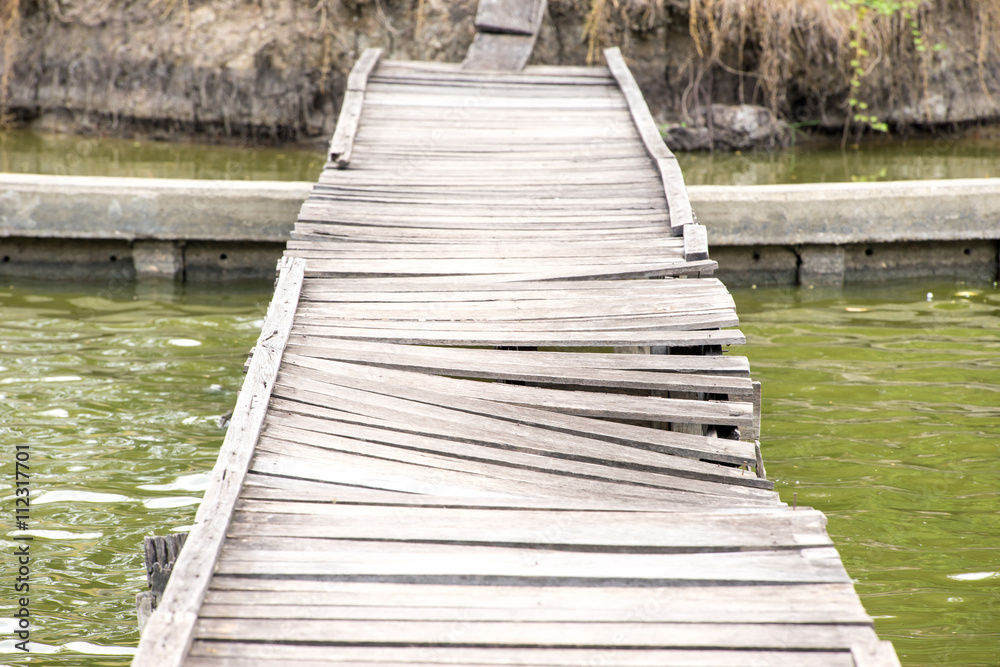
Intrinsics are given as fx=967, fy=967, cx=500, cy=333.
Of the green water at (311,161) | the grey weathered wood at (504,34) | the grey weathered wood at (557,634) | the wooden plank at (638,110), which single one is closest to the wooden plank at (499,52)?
the grey weathered wood at (504,34)

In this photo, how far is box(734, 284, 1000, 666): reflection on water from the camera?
3625mm

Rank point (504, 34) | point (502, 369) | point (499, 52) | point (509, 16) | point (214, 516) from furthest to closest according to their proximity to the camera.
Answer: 1. point (509, 16)
2. point (504, 34)
3. point (499, 52)
4. point (502, 369)
5. point (214, 516)

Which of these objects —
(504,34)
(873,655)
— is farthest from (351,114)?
(873,655)

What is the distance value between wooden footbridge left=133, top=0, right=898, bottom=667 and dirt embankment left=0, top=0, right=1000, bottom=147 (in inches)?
203

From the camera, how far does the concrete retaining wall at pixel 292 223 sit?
706cm

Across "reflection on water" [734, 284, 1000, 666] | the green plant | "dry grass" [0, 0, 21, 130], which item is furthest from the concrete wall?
"dry grass" [0, 0, 21, 130]

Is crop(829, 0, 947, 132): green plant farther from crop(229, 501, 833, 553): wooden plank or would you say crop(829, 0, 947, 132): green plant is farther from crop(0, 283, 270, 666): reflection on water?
crop(229, 501, 833, 553): wooden plank

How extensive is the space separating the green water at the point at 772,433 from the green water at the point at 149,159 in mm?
2680

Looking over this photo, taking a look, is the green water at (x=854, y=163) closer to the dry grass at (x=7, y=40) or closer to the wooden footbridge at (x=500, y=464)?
the wooden footbridge at (x=500, y=464)

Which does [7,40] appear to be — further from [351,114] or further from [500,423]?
[500,423]

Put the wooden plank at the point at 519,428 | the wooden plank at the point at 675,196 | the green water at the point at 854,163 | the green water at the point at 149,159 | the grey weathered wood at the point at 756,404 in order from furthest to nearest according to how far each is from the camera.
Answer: the green water at the point at 854,163
the green water at the point at 149,159
the wooden plank at the point at 675,196
the grey weathered wood at the point at 756,404
the wooden plank at the point at 519,428

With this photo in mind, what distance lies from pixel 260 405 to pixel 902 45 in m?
9.46

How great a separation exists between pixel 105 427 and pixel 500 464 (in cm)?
265

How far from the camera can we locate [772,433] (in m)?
5.02
